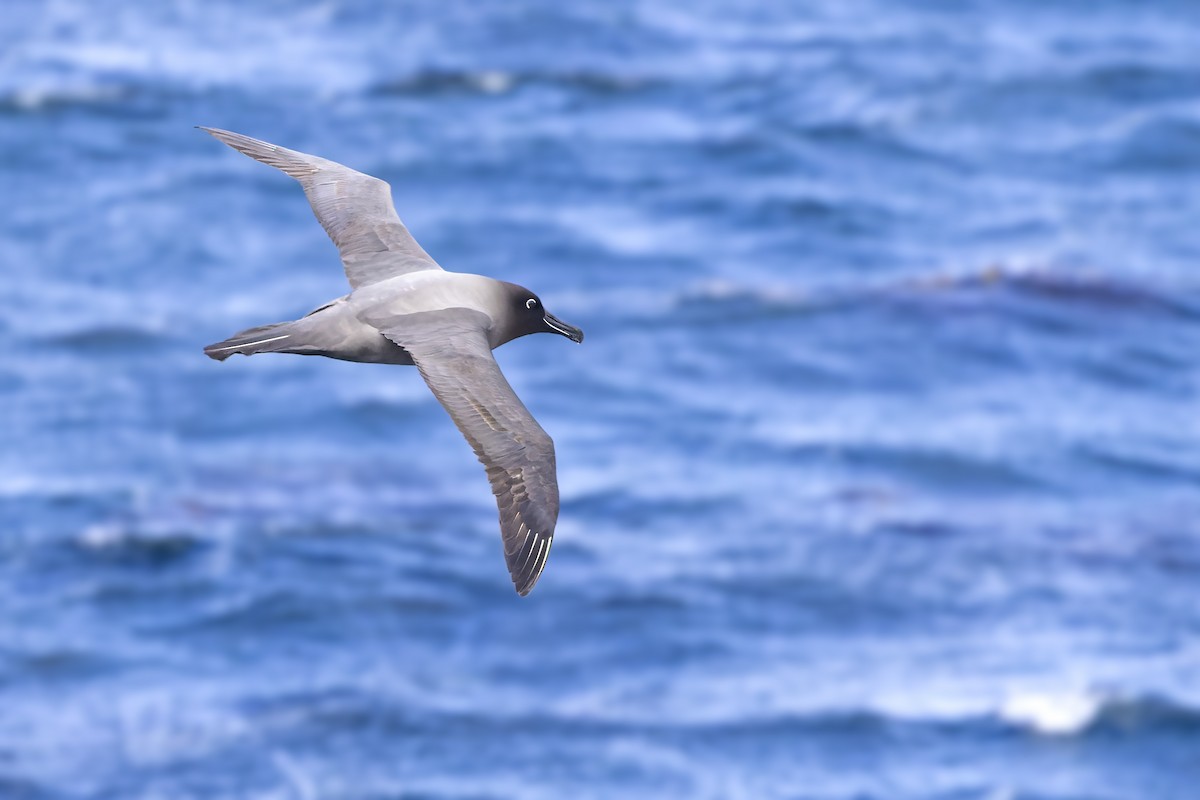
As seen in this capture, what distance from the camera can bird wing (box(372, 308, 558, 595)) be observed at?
10.8m

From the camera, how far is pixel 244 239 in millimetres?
41312

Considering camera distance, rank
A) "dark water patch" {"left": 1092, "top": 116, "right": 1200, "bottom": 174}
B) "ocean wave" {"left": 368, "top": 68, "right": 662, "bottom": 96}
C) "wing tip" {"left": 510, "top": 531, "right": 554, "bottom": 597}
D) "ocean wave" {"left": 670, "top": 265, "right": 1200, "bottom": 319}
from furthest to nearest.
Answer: "ocean wave" {"left": 368, "top": 68, "right": 662, "bottom": 96}
"dark water patch" {"left": 1092, "top": 116, "right": 1200, "bottom": 174}
"ocean wave" {"left": 670, "top": 265, "right": 1200, "bottom": 319}
"wing tip" {"left": 510, "top": 531, "right": 554, "bottom": 597}

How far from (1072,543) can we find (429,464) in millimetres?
9981

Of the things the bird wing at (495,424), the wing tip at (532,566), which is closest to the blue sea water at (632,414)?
the bird wing at (495,424)

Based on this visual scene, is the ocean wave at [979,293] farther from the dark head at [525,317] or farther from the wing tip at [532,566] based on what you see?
the wing tip at [532,566]

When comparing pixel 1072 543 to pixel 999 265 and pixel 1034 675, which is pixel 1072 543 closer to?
pixel 1034 675

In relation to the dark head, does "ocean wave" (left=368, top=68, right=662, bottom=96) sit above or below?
above

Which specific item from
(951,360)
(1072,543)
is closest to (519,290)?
(1072,543)

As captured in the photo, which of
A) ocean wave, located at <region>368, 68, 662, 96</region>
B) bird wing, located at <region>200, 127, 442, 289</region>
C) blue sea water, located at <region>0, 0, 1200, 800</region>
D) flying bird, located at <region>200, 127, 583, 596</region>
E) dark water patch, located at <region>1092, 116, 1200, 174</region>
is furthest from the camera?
ocean wave, located at <region>368, 68, 662, 96</region>

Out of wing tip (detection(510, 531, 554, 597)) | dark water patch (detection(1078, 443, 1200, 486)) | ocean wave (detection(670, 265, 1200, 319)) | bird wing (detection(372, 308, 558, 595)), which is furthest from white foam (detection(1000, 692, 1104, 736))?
wing tip (detection(510, 531, 554, 597))

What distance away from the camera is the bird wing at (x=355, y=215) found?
492 inches

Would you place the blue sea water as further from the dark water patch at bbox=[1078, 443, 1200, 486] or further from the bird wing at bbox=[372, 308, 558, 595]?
the bird wing at bbox=[372, 308, 558, 595]

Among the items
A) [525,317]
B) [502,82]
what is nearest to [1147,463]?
[502,82]

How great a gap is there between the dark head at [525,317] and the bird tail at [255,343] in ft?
4.50
